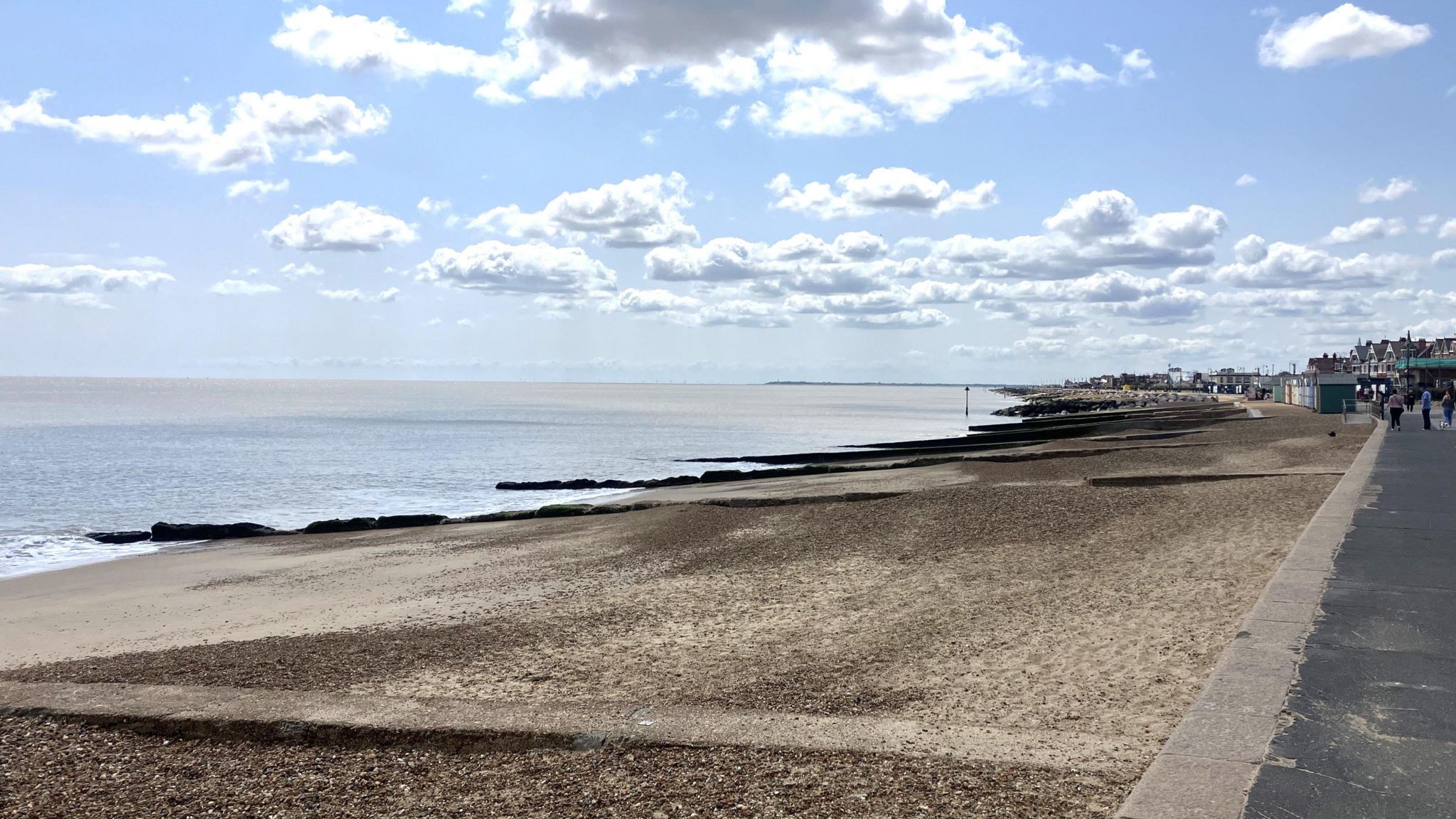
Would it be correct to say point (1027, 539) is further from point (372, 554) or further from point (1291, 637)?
point (372, 554)

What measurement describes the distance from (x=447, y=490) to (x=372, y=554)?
17176 millimetres

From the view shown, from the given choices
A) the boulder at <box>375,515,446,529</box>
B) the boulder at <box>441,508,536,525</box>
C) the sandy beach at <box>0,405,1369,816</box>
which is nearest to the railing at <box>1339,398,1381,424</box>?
the sandy beach at <box>0,405,1369,816</box>

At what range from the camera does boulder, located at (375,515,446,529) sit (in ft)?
79.5

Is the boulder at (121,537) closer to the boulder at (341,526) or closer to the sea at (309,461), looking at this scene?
the sea at (309,461)

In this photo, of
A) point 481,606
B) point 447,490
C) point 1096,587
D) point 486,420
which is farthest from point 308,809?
point 486,420

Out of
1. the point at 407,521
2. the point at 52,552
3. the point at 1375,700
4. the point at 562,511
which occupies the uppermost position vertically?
the point at 1375,700

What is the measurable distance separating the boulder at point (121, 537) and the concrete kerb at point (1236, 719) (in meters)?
23.8

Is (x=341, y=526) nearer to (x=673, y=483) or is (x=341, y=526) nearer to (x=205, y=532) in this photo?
(x=205, y=532)

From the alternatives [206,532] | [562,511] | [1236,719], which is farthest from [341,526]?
[1236,719]

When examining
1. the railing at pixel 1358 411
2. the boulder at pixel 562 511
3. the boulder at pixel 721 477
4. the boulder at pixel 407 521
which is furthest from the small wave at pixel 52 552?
the railing at pixel 1358 411

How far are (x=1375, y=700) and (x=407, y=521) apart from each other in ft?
72.8

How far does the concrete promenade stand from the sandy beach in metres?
0.84

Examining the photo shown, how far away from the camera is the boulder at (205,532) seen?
2359 centimetres

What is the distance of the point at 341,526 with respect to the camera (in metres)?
24.1
